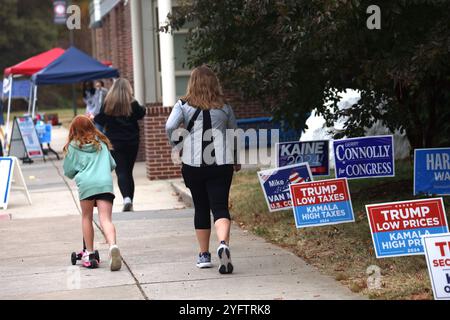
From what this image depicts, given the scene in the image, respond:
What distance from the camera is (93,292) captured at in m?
7.30

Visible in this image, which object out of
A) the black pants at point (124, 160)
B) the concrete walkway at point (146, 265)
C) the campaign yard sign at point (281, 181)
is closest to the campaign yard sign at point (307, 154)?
the campaign yard sign at point (281, 181)

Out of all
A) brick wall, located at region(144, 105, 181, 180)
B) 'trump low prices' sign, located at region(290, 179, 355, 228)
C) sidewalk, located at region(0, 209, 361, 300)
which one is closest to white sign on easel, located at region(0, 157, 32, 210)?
sidewalk, located at region(0, 209, 361, 300)

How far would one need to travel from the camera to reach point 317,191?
917 centimetres

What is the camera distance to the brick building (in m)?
15.9

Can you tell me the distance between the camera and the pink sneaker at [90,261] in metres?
8.39

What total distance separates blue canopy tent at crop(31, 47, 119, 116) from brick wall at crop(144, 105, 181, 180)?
4645mm

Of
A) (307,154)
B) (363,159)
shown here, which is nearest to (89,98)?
(307,154)

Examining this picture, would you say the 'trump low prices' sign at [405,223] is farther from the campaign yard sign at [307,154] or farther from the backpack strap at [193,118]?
the campaign yard sign at [307,154]

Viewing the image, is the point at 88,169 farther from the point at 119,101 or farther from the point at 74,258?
the point at 119,101

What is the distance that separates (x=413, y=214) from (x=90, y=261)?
3026mm

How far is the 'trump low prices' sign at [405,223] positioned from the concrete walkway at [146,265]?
548 mm
